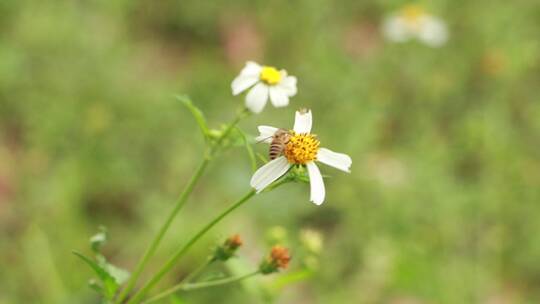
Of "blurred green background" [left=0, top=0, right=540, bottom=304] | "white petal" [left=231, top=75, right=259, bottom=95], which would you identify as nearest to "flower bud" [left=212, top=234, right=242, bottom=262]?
"white petal" [left=231, top=75, right=259, bottom=95]

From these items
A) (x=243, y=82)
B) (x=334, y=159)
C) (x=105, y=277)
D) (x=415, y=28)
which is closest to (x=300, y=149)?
(x=334, y=159)

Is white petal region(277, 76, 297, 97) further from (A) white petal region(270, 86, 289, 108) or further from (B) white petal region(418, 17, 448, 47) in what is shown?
(B) white petal region(418, 17, 448, 47)

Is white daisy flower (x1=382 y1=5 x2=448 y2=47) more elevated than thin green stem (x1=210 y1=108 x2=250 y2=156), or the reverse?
white daisy flower (x1=382 y1=5 x2=448 y2=47)

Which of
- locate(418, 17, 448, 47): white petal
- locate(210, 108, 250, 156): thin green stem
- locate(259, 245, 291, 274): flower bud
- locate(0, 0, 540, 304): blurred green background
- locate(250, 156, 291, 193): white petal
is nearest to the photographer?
locate(250, 156, 291, 193): white petal

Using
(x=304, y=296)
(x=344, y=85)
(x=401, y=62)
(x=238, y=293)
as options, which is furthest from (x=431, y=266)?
(x=401, y=62)

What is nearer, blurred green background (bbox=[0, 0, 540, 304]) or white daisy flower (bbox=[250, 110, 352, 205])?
white daisy flower (bbox=[250, 110, 352, 205])

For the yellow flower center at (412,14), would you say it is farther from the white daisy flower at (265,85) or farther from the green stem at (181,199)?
the green stem at (181,199)

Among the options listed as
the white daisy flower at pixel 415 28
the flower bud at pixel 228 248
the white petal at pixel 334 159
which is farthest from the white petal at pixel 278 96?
the white daisy flower at pixel 415 28
